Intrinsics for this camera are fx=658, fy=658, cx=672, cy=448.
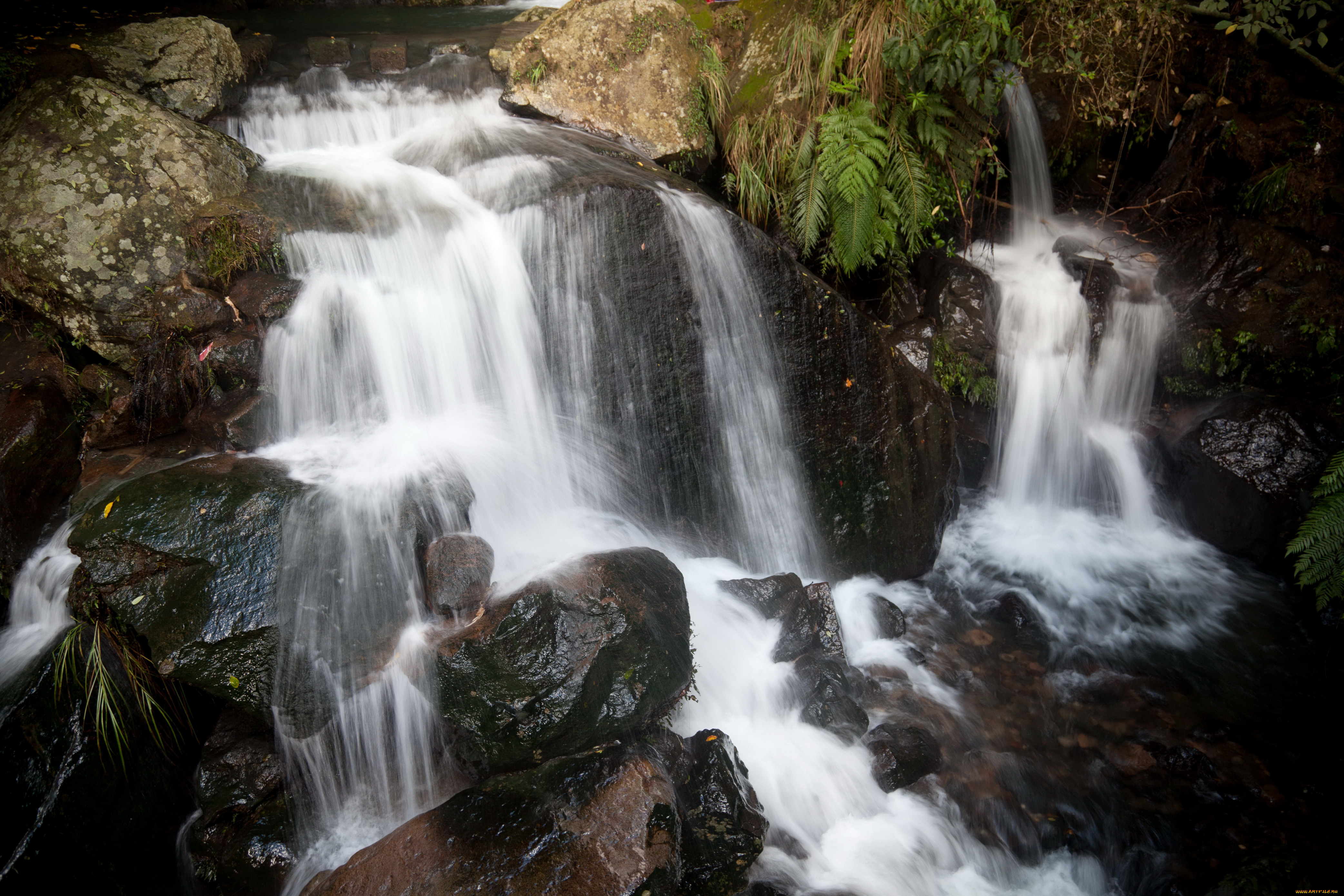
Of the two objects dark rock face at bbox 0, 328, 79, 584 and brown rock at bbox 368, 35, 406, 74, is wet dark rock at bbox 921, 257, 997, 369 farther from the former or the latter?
dark rock face at bbox 0, 328, 79, 584

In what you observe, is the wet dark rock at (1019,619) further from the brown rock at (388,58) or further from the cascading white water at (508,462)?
the brown rock at (388,58)

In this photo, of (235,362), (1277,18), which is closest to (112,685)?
(235,362)

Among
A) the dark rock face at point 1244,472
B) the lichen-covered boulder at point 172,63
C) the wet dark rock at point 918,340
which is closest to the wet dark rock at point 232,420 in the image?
the lichen-covered boulder at point 172,63

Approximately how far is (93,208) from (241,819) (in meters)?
3.90

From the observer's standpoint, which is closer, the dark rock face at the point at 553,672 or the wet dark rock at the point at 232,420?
the dark rock face at the point at 553,672

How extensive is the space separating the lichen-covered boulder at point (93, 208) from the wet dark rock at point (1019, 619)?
622 centimetres

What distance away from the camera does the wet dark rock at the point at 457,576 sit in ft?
11.1

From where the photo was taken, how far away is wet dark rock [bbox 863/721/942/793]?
3.71 metres

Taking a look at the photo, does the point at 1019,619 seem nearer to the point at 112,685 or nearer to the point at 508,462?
the point at 508,462

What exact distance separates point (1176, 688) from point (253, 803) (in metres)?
5.52

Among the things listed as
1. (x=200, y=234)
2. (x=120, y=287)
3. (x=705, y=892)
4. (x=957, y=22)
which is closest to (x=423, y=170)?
(x=200, y=234)

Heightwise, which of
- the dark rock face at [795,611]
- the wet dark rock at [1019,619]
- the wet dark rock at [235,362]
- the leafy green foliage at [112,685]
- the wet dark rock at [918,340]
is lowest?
the wet dark rock at [1019,619]

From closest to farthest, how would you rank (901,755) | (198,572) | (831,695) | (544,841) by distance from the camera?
(544,841) → (198,572) → (901,755) → (831,695)

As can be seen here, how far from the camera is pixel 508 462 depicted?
168 inches
